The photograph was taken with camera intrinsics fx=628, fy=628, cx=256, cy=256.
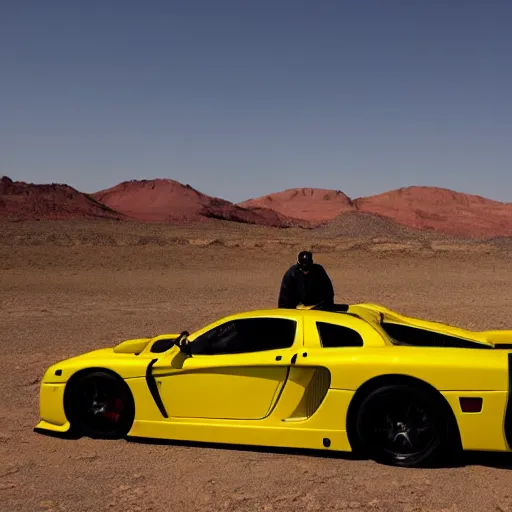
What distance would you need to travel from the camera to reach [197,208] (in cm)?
6450

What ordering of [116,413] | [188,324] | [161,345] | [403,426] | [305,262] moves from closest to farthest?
1. [403,426]
2. [116,413]
3. [161,345]
4. [305,262]
5. [188,324]

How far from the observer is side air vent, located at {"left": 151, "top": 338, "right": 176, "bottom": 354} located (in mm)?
5622

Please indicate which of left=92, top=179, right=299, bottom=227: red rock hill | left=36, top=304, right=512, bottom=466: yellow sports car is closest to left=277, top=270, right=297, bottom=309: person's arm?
left=36, top=304, right=512, bottom=466: yellow sports car

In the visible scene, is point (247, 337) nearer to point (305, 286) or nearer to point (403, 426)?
point (403, 426)

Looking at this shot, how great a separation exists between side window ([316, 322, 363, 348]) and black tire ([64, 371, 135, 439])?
1736 millimetres

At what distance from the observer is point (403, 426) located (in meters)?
4.77

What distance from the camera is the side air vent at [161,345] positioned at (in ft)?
18.4

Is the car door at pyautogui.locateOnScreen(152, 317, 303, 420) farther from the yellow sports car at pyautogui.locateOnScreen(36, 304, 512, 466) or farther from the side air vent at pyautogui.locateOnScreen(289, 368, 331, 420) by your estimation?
the side air vent at pyautogui.locateOnScreen(289, 368, 331, 420)

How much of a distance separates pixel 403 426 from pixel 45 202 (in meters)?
54.8

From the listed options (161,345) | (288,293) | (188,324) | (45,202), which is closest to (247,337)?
(161,345)

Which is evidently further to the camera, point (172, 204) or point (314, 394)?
point (172, 204)

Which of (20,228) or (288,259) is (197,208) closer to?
(20,228)

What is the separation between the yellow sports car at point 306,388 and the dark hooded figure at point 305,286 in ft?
3.91

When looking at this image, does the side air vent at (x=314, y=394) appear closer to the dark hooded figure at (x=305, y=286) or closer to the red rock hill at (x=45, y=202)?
the dark hooded figure at (x=305, y=286)
